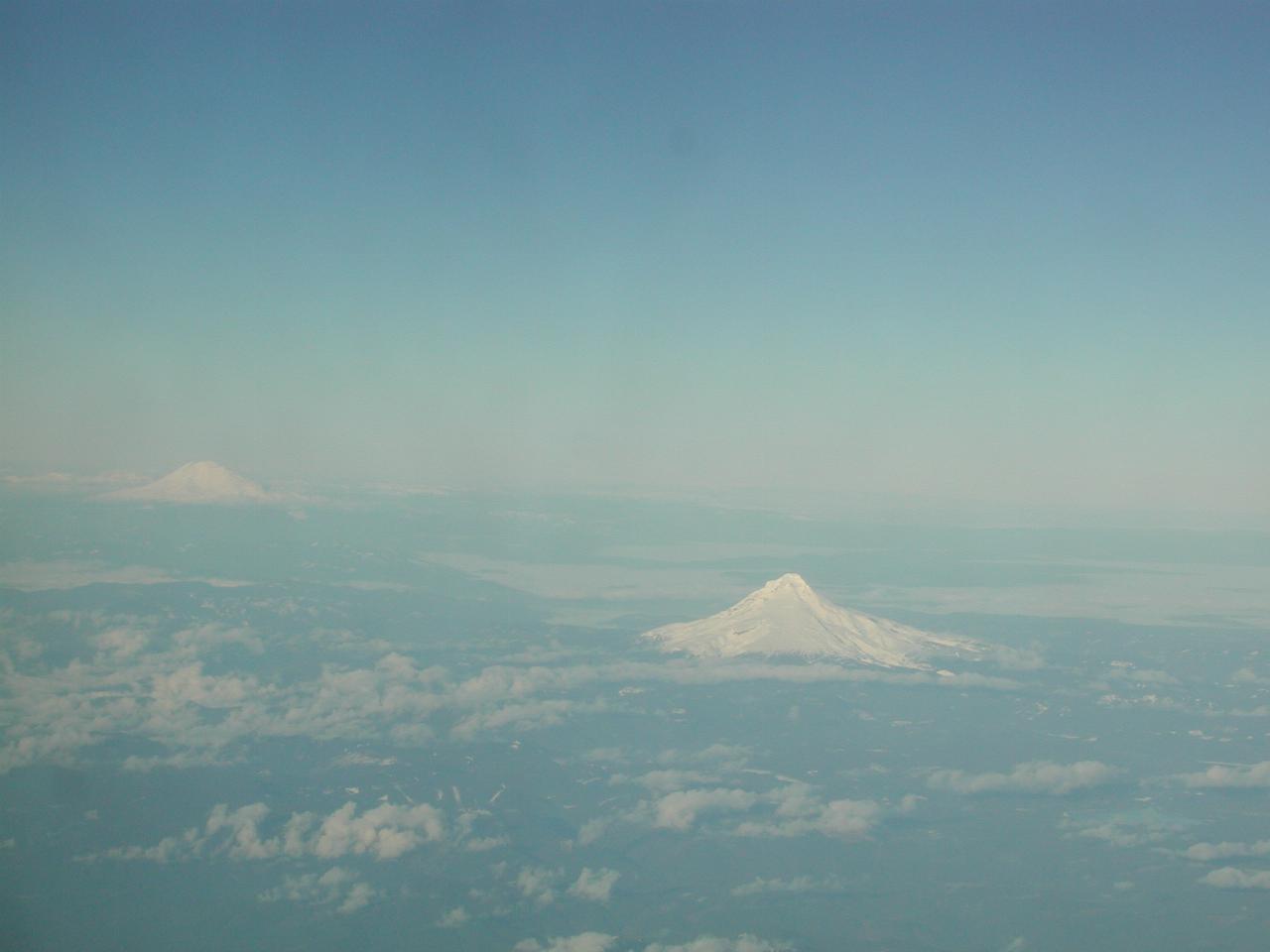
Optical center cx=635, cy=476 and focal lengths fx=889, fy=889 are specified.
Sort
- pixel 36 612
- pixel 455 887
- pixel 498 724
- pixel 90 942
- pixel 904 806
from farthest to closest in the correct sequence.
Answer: pixel 498 724 < pixel 904 806 < pixel 36 612 < pixel 455 887 < pixel 90 942

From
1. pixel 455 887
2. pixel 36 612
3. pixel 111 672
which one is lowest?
pixel 455 887

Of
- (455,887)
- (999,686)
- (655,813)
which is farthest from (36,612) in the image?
(999,686)

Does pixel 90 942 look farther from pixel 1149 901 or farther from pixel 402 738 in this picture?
pixel 1149 901

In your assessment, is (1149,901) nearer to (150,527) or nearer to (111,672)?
(111,672)

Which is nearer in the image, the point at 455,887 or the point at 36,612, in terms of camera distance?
the point at 455,887

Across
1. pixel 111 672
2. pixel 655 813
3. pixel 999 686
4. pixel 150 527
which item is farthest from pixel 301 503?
pixel 999 686

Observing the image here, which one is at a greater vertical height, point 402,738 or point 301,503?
point 301,503

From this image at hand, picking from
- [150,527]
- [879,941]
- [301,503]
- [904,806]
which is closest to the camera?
[879,941]
